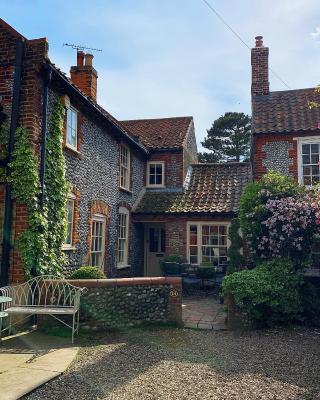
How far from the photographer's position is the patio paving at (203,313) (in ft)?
28.4

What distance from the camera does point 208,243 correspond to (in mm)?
14977

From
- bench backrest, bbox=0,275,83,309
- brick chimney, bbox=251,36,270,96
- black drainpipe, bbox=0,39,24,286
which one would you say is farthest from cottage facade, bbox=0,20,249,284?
brick chimney, bbox=251,36,270,96

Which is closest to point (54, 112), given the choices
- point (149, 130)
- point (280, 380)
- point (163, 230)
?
point (280, 380)

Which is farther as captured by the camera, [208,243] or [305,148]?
[208,243]

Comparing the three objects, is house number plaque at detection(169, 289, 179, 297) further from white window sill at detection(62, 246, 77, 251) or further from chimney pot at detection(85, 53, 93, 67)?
chimney pot at detection(85, 53, 93, 67)

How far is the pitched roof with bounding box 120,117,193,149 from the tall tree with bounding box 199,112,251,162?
776 inches

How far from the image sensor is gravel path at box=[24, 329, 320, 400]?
4.76m

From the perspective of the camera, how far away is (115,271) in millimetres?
13500

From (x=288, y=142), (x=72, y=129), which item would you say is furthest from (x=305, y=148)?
(x=72, y=129)

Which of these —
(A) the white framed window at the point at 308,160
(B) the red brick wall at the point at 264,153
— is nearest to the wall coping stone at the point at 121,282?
(B) the red brick wall at the point at 264,153

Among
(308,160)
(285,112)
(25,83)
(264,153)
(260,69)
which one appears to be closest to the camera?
(25,83)

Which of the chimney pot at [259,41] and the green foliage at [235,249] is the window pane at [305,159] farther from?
the chimney pot at [259,41]

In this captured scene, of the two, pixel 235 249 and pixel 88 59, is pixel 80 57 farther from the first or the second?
pixel 235 249

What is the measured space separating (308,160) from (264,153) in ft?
5.02
